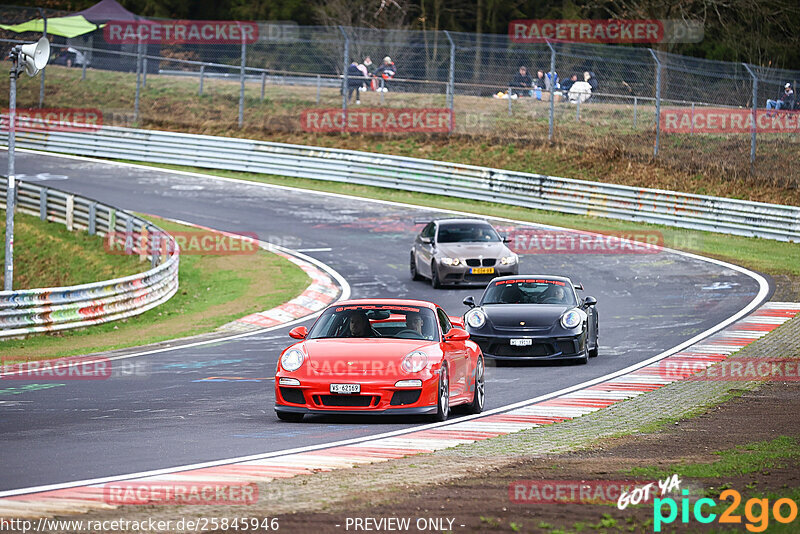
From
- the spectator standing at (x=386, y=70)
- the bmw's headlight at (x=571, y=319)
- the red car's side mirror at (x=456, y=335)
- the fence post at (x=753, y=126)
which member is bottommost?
the bmw's headlight at (x=571, y=319)

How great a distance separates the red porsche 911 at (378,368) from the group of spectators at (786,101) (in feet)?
79.0

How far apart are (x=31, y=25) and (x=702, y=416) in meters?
48.6

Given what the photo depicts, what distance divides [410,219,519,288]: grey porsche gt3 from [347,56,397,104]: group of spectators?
15.3 meters

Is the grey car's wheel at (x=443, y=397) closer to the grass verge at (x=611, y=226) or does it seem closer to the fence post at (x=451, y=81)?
the grass verge at (x=611, y=226)

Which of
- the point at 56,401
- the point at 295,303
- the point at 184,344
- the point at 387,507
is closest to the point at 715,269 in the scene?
the point at 295,303

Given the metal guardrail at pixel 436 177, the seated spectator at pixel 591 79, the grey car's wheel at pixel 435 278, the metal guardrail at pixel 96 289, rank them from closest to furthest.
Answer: the metal guardrail at pixel 96 289 → the grey car's wheel at pixel 435 278 → the metal guardrail at pixel 436 177 → the seated spectator at pixel 591 79

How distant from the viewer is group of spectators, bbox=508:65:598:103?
1462 inches

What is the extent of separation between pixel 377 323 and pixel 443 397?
127 centimetres

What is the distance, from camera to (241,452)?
31.0 ft

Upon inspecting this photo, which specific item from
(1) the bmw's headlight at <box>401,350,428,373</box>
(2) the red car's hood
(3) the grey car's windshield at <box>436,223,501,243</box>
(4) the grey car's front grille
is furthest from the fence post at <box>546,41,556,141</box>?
(1) the bmw's headlight at <box>401,350,428,373</box>

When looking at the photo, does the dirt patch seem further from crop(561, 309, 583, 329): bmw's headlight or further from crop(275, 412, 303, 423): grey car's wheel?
crop(561, 309, 583, 329): bmw's headlight

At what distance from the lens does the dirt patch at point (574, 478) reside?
259 inches

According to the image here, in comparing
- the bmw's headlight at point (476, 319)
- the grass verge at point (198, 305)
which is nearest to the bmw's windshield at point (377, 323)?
the bmw's headlight at point (476, 319)

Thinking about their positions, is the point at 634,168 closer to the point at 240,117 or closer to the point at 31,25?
the point at 240,117
